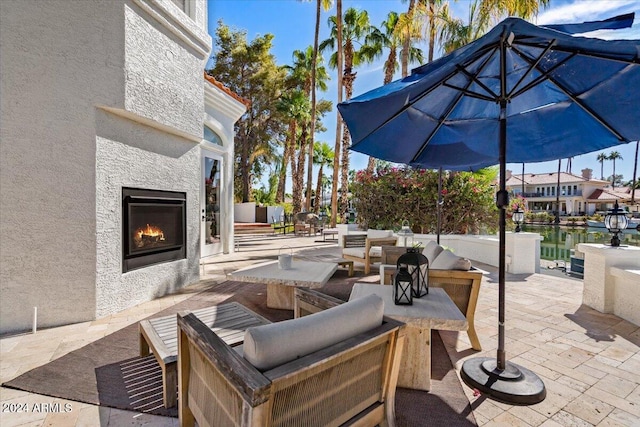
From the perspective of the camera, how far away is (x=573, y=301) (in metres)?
4.28

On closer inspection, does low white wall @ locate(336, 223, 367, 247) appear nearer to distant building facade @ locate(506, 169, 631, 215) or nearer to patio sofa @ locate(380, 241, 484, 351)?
patio sofa @ locate(380, 241, 484, 351)

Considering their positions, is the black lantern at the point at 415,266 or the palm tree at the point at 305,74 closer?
the black lantern at the point at 415,266

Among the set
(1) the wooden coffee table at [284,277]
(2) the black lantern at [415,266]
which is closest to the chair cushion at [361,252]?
(1) the wooden coffee table at [284,277]

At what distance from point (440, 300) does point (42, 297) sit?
414 cm

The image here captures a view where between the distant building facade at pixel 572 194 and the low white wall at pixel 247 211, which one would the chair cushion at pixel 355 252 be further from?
the distant building facade at pixel 572 194

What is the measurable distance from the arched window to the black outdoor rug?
4.90 metres

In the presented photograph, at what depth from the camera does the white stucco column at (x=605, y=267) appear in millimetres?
3742

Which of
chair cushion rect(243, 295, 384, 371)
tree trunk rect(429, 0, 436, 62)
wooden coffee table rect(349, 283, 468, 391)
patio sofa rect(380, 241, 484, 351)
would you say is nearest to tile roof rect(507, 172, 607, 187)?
tree trunk rect(429, 0, 436, 62)

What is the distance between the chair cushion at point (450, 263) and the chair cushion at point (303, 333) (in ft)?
5.94

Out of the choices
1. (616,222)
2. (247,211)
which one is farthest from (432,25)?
(247,211)

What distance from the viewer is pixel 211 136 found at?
7.19m

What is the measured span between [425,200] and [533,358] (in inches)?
246

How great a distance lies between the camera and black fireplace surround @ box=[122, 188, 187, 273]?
4.03 metres

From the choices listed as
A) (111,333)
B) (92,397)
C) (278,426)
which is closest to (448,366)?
(278,426)
